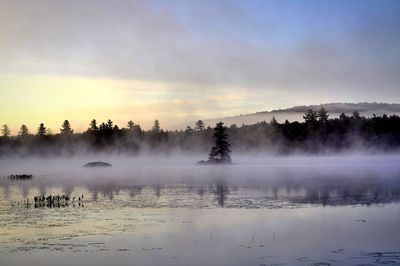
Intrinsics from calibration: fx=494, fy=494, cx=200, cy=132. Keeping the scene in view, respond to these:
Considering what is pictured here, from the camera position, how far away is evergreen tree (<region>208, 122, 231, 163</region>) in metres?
128

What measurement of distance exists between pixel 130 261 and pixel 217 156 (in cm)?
11085

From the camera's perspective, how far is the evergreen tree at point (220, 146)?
128 meters

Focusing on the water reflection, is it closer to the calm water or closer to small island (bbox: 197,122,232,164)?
the calm water

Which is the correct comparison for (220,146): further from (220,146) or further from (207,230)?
(207,230)

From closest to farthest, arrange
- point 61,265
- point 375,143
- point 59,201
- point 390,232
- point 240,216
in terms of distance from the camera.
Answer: point 61,265, point 390,232, point 240,216, point 59,201, point 375,143

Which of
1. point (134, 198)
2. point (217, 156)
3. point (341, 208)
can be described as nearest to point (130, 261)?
point (341, 208)

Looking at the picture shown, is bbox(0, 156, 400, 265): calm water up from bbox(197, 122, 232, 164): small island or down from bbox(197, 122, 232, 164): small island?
down

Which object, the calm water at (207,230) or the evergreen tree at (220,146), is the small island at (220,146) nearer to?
the evergreen tree at (220,146)

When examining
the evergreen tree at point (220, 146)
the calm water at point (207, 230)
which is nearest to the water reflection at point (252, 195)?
the calm water at point (207, 230)

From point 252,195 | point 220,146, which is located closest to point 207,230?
point 252,195

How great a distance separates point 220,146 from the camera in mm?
130750

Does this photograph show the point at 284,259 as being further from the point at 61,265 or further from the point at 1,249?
the point at 1,249

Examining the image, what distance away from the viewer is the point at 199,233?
2958cm

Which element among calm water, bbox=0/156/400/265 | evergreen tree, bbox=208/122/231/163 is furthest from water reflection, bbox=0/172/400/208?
evergreen tree, bbox=208/122/231/163
